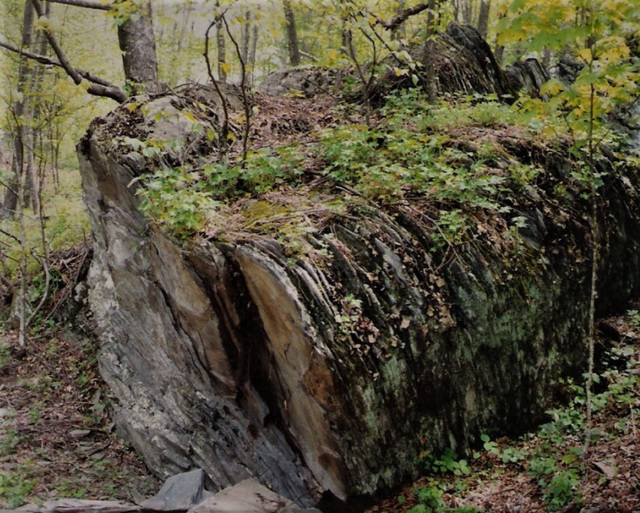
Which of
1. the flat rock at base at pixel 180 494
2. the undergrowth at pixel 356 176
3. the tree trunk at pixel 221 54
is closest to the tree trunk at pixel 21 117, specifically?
the tree trunk at pixel 221 54

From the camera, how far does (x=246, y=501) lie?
4.38m

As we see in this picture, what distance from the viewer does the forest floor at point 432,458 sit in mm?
4270

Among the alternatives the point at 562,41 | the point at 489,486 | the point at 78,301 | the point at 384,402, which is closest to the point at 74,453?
the point at 78,301

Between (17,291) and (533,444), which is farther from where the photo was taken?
(17,291)

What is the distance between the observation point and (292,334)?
14.1 feet

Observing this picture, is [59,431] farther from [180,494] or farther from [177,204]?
[177,204]

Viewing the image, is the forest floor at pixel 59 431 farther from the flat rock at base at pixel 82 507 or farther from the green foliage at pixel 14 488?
the flat rock at base at pixel 82 507

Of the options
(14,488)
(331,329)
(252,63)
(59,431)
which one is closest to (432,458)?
(331,329)

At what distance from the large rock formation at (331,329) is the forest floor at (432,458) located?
257 millimetres

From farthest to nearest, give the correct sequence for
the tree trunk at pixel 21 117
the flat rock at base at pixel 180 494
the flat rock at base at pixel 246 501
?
the tree trunk at pixel 21 117 < the flat rock at base at pixel 180 494 < the flat rock at base at pixel 246 501

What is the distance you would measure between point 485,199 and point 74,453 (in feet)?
18.5

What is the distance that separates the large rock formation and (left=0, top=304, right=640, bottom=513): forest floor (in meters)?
0.26

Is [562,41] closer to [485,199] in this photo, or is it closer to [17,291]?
[485,199]

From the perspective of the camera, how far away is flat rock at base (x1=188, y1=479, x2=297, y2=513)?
427cm
